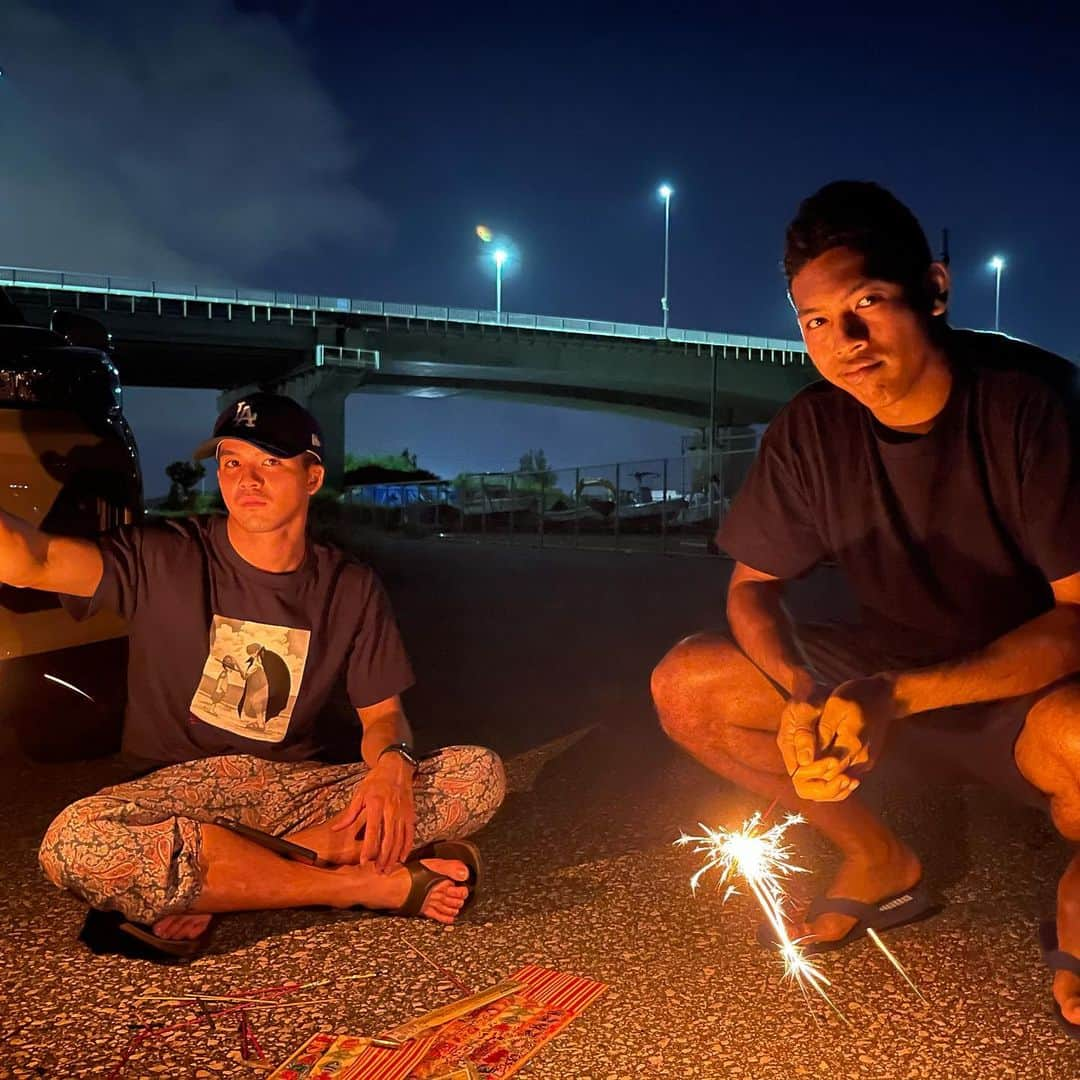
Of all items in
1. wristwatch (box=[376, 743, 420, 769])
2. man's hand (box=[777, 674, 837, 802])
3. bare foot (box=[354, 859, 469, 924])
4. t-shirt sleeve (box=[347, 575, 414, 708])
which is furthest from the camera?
t-shirt sleeve (box=[347, 575, 414, 708])

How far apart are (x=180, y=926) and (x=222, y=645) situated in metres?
0.68

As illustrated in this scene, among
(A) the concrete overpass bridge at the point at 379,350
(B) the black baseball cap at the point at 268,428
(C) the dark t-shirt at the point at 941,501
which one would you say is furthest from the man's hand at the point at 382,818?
(A) the concrete overpass bridge at the point at 379,350

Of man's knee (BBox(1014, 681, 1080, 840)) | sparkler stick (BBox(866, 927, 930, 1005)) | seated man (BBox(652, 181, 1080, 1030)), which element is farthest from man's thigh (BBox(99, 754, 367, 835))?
man's knee (BBox(1014, 681, 1080, 840))

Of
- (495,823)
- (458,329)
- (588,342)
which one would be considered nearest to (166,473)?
(458,329)

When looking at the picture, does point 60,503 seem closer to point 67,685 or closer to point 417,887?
point 67,685

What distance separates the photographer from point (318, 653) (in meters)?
2.75

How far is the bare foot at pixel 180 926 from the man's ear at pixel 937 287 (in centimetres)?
218

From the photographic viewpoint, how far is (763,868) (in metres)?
2.81

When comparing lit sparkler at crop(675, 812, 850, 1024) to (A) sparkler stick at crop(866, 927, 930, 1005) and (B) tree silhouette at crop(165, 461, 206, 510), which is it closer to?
(A) sparkler stick at crop(866, 927, 930, 1005)

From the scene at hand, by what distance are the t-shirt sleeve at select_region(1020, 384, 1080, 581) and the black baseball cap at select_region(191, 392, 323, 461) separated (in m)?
1.69

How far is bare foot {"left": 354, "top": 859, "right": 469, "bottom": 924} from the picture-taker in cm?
252

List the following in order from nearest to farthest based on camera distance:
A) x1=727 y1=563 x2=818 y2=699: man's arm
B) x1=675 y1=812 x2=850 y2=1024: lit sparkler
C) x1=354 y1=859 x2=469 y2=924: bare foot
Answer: x1=675 y1=812 x2=850 y2=1024: lit sparkler
x1=727 y1=563 x2=818 y2=699: man's arm
x1=354 y1=859 x2=469 y2=924: bare foot

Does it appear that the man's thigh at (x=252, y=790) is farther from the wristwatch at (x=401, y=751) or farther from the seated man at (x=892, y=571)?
the seated man at (x=892, y=571)

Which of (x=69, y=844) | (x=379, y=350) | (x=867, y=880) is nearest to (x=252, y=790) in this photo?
(x=69, y=844)
